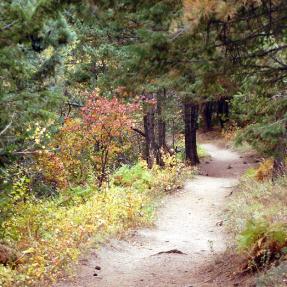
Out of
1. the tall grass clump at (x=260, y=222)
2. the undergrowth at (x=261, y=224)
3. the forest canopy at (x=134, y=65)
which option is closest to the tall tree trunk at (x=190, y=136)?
the forest canopy at (x=134, y=65)

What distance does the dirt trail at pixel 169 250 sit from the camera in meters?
7.22

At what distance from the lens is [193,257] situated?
8.75 meters

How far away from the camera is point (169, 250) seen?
30.0ft

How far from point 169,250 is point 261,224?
2.86 metres

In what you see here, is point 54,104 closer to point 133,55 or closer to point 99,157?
point 133,55

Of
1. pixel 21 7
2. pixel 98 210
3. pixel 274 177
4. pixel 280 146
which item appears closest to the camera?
pixel 21 7

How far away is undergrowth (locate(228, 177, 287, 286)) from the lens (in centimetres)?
632

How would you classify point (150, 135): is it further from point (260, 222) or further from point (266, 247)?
point (266, 247)

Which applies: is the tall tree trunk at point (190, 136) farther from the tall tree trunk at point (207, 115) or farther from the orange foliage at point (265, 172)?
the tall tree trunk at point (207, 115)

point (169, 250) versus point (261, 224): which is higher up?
point (261, 224)

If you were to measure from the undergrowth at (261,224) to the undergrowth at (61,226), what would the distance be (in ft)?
7.62

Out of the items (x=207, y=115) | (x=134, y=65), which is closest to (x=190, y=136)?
(x=207, y=115)

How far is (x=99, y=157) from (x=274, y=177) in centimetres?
666

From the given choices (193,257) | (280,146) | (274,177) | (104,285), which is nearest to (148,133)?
(274,177)
